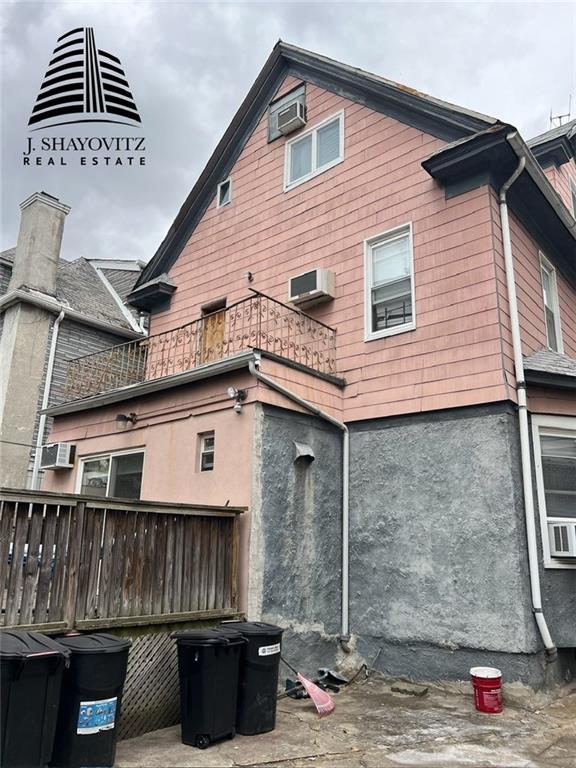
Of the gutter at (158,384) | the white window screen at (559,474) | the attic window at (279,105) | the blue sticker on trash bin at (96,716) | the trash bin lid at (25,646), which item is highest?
the attic window at (279,105)

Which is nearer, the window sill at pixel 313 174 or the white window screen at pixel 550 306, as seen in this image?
the white window screen at pixel 550 306

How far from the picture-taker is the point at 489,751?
170 inches

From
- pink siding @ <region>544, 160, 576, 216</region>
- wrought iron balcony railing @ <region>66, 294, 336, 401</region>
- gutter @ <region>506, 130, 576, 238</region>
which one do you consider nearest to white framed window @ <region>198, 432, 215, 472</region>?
wrought iron balcony railing @ <region>66, 294, 336, 401</region>

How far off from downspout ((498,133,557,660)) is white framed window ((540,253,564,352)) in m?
1.69

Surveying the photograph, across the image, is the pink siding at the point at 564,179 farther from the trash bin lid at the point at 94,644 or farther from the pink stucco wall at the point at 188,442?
the trash bin lid at the point at 94,644

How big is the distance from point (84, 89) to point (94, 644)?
9.98 meters

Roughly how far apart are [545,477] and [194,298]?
6786 millimetres

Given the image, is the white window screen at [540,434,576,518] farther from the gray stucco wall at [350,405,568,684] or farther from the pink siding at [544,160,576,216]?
the pink siding at [544,160,576,216]

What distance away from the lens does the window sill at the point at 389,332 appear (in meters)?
7.42

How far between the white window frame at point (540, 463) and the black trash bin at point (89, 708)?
474 cm

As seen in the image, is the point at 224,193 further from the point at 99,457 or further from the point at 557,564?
the point at 557,564

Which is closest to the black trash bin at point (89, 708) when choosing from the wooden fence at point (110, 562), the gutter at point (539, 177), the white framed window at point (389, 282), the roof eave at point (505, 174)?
the wooden fence at point (110, 562)

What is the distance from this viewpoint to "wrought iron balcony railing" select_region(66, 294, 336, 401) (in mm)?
8102

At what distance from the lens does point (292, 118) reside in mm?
9641
